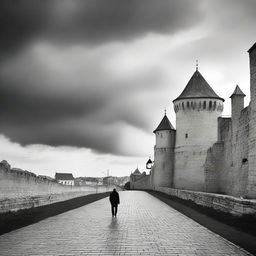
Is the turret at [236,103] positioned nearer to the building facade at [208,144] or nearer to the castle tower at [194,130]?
the building facade at [208,144]

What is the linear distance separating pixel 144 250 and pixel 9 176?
15.8 m

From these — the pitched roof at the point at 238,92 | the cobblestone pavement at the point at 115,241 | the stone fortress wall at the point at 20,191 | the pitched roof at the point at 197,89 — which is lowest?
the cobblestone pavement at the point at 115,241

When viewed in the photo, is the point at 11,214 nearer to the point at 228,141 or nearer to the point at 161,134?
the point at 228,141

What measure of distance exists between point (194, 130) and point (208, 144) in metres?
2.27

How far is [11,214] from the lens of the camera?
46.6 ft

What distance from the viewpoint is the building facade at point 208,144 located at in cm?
→ 2136

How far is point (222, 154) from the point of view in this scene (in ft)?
→ 102

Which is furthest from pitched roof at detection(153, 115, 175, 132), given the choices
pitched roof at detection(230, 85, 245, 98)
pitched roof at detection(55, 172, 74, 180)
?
pitched roof at detection(55, 172, 74, 180)

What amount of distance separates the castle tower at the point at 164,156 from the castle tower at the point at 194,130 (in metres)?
8.30

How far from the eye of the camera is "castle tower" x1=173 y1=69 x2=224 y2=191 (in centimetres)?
4225

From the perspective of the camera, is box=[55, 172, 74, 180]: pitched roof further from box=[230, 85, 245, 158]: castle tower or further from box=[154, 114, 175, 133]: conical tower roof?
box=[230, 85, 245, 158]: castle tower

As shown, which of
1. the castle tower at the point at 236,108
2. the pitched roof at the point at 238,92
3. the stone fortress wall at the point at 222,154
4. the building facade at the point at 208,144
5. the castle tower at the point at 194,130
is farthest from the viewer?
the castle tower at the point at 194,130

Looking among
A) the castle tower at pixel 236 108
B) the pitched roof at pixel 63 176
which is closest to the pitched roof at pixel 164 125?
the castle tower at pixel 236 108

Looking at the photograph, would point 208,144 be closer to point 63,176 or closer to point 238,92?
point 238,92
